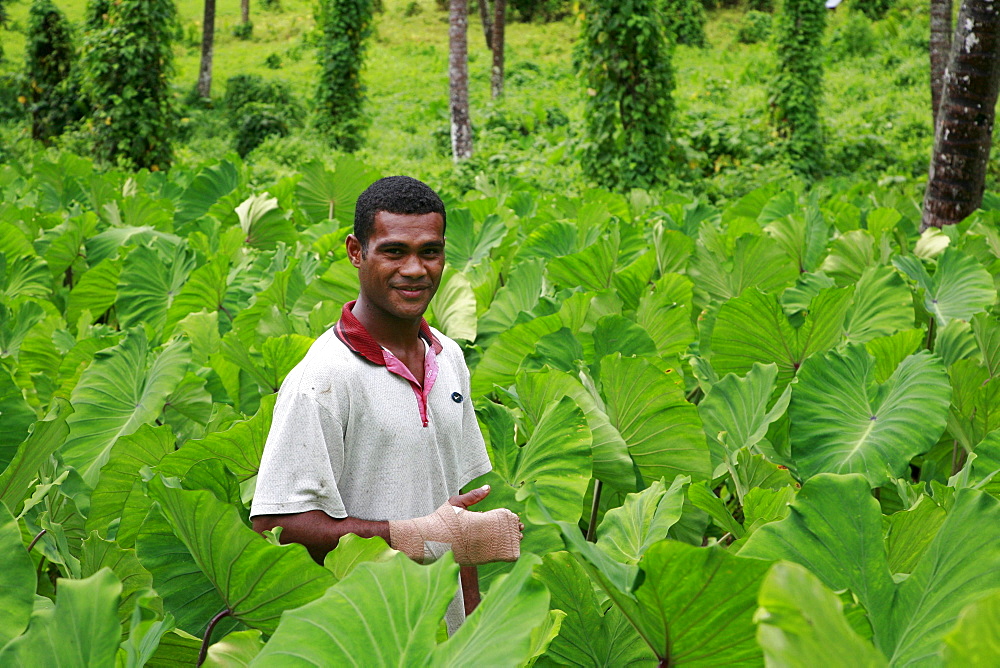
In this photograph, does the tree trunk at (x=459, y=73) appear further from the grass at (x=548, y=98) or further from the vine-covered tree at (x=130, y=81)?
the vine-covered tree at (x=130, y=81)

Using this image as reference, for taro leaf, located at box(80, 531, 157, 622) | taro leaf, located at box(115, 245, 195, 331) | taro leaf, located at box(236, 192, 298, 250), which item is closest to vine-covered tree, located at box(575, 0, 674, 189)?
taro leaf, located at box(236, 192, 298, 250)

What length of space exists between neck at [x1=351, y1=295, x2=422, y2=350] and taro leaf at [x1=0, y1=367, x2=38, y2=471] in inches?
26.5

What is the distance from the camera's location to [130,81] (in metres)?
8.84

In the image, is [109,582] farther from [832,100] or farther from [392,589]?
[832,100]

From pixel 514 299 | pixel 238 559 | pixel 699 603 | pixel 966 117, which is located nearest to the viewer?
pixel 699 603

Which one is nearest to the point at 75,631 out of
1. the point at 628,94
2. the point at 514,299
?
the point at 514,299

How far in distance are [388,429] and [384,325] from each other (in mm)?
168

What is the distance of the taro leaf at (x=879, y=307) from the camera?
7.70 feet

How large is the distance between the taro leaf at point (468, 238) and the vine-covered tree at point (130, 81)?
6.33 meters

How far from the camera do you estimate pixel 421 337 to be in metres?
1.48

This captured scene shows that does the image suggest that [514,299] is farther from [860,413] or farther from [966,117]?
[966,117]

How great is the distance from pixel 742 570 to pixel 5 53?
24172 mm

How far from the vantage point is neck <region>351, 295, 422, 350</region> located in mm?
1393

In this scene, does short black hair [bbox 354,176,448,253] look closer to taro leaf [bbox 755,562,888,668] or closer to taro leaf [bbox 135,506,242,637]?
taro leaf [bbox 135,506,242,637]
